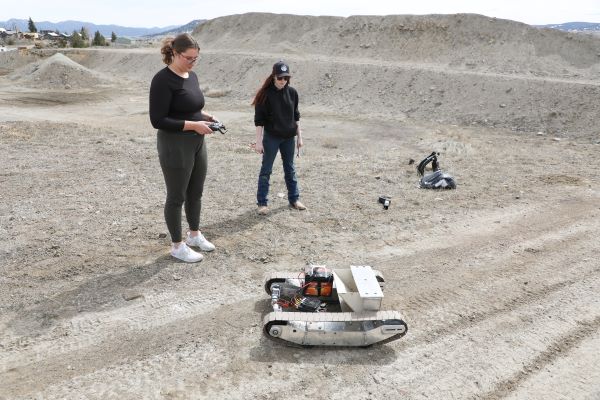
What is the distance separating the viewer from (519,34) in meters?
23.8

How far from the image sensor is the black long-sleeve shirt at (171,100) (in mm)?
4105

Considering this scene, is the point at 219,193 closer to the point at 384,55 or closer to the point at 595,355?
the point at 595,355

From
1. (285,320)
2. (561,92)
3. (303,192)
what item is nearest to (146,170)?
(303,192)

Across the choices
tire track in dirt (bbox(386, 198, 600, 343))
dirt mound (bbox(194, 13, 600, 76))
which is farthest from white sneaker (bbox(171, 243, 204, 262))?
dirt mound (bbox(194, 13, 600, 76))

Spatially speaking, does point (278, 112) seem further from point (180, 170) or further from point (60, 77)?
point (60, 77)

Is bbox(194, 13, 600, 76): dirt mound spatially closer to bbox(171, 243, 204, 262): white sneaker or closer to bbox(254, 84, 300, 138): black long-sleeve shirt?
bbox(254, 84, 300, 138): black long-sleeve shirt

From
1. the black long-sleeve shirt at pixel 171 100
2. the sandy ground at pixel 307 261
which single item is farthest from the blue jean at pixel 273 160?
the black long-sleeve shirt at pixel 171 100

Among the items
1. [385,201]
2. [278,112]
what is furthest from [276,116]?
[385,201]

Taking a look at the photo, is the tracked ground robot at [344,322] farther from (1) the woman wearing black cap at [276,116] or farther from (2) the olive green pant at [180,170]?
(1) the woman wearing black cap at [276,116]

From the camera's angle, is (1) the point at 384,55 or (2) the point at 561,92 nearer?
(2) the point at 561,92

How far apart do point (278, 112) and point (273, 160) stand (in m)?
0.69

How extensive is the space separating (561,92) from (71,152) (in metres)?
15.7

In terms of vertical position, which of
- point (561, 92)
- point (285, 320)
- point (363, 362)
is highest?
point (561, 92)

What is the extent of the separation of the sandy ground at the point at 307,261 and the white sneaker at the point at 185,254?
0.10 metres
